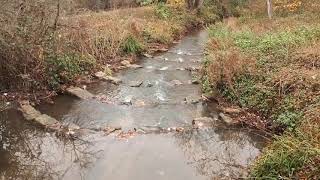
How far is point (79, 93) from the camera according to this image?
10992 mm

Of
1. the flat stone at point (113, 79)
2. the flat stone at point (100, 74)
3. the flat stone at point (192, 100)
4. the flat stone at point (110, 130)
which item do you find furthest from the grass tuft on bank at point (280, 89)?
the flat stone at point (100, 74)

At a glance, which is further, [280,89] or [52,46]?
[52,46]

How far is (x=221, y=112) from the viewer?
9.83m

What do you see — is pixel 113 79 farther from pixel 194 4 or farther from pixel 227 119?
pixel 194 4

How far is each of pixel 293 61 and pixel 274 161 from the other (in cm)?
484

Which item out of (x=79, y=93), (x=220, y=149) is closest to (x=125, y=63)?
(x=79, y=93)

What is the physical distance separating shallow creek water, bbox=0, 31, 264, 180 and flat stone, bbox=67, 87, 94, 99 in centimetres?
24

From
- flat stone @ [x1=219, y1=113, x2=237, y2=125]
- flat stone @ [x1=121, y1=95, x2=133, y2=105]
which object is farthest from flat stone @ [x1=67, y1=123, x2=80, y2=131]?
flat stone @ [x1=219, y1=113, x2=237, y2=125]

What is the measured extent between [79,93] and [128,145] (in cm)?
359

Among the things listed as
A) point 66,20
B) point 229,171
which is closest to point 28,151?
point 229,171

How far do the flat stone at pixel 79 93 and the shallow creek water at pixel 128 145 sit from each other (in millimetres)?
242

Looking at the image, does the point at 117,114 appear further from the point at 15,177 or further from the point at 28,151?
the point at 15,177

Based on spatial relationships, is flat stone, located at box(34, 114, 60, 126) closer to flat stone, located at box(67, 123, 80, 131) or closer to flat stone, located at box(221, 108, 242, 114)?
flat stone, located at box(67, 123, 80, 131)

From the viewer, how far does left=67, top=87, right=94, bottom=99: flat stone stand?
10873 mm
